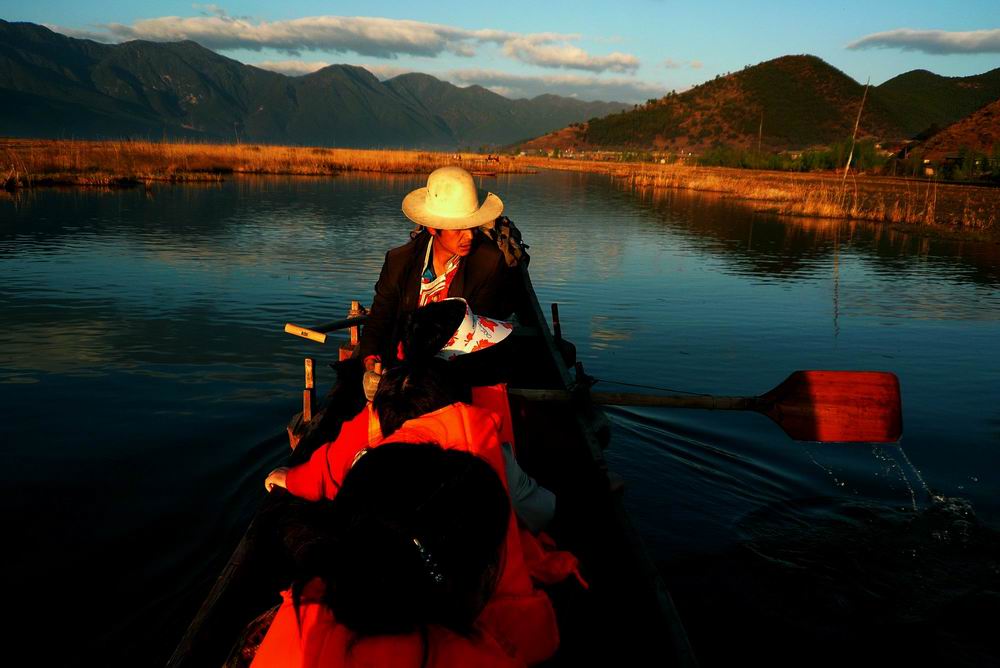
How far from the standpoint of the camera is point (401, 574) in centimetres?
166

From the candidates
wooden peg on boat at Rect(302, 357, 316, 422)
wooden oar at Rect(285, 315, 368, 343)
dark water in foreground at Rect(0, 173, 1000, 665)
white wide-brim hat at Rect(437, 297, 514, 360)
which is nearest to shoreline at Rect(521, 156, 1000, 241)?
dark water in foreground at Rect(0, 173, 1000, 665)

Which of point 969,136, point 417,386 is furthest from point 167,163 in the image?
point 969,136

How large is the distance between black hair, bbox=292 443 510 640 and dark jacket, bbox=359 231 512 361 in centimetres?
262

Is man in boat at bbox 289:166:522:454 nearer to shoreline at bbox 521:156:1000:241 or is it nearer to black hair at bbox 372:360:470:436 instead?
black hair at bbox 372:360:470:436

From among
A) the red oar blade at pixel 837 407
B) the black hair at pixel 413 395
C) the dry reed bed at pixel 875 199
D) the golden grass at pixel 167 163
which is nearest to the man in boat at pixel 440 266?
the black hair at pixel 413 395

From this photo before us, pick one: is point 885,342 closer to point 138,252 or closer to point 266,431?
point 266,431

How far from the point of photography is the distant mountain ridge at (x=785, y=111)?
104 m

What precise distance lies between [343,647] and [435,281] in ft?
10.4

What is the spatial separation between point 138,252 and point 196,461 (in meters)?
11.4

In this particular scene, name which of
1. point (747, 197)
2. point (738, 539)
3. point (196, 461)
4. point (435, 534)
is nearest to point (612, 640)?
point (435, 534)

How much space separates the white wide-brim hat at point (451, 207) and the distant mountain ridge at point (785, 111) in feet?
334

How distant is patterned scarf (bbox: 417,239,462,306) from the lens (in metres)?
4.55

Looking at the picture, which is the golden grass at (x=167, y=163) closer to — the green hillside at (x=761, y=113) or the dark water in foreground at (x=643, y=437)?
the dark water in foreground at (x=643, y=437)

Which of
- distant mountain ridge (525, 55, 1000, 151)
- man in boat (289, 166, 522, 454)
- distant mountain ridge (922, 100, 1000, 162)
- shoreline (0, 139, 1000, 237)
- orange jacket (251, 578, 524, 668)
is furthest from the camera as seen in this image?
distant mountain ridge (525, 55, 1000, 151)
